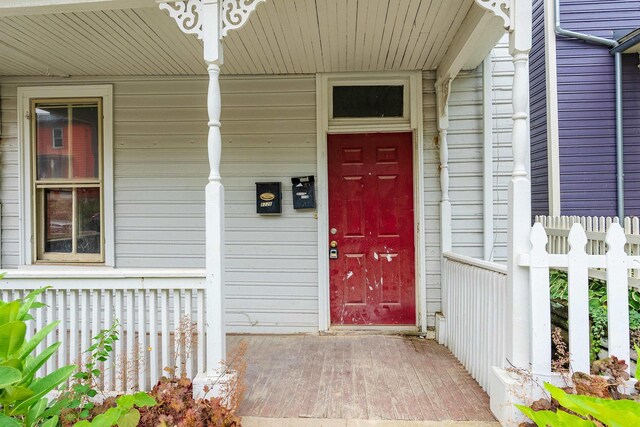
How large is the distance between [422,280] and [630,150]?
329 centimetres

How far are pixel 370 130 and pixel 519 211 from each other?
1.80m

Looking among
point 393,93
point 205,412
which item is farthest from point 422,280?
point 205,412

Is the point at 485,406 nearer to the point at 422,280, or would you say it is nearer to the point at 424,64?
the point at 422,280

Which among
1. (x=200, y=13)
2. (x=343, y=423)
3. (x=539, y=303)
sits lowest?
(x=343, y=423)

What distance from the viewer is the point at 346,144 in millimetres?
3562

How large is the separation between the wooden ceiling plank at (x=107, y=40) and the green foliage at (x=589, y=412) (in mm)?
3399

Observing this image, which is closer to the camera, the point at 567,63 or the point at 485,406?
the point at 485,406

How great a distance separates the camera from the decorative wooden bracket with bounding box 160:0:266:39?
2.20 meters

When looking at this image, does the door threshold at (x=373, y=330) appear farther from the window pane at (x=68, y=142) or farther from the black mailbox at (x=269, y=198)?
the window pane at (x=68, y=142)

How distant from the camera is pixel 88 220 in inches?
144

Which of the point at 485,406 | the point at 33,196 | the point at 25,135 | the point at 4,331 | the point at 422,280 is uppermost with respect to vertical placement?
the point at 25,135

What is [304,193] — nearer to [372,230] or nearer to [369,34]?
[372,230]

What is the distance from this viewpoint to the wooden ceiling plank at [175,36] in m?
2.59

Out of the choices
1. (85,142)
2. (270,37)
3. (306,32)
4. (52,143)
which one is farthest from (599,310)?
(52,143)
